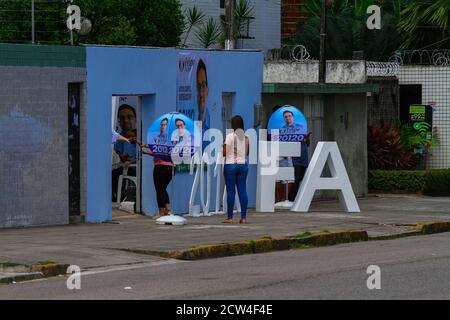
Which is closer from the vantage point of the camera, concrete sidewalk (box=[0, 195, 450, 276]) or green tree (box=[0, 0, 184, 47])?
concrete sidewalk (box=[0, 195, 450, 276])

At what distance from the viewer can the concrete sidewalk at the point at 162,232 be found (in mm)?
15570

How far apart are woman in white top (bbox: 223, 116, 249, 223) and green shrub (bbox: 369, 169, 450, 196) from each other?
10.7 meters

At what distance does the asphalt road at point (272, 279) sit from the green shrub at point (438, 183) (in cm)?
1353

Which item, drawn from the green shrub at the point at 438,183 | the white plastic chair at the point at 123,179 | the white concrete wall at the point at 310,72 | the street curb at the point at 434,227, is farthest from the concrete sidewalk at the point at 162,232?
the white concrete wall at the point at 310,72

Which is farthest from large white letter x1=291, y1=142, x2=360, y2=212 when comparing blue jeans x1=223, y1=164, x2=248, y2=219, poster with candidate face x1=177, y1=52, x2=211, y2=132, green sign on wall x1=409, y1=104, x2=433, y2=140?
green sign on wall x1=409, y1=104, x2=433, y2=140

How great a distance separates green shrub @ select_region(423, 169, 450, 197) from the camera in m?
30.4

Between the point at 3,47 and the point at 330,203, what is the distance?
10.6 metres

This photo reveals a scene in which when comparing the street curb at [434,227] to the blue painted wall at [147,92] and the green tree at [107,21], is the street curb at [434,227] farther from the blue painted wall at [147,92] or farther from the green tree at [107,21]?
the green tree at [107,21]

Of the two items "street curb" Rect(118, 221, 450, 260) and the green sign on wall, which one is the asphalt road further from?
the green sign on wall

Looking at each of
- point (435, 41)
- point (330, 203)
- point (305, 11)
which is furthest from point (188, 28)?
point (330, 203)

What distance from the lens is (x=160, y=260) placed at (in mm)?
15789

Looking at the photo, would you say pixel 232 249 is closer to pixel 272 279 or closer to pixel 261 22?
pixel 272 279

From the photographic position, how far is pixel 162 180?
69.9ft

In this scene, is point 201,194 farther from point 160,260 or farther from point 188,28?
point 188,28
